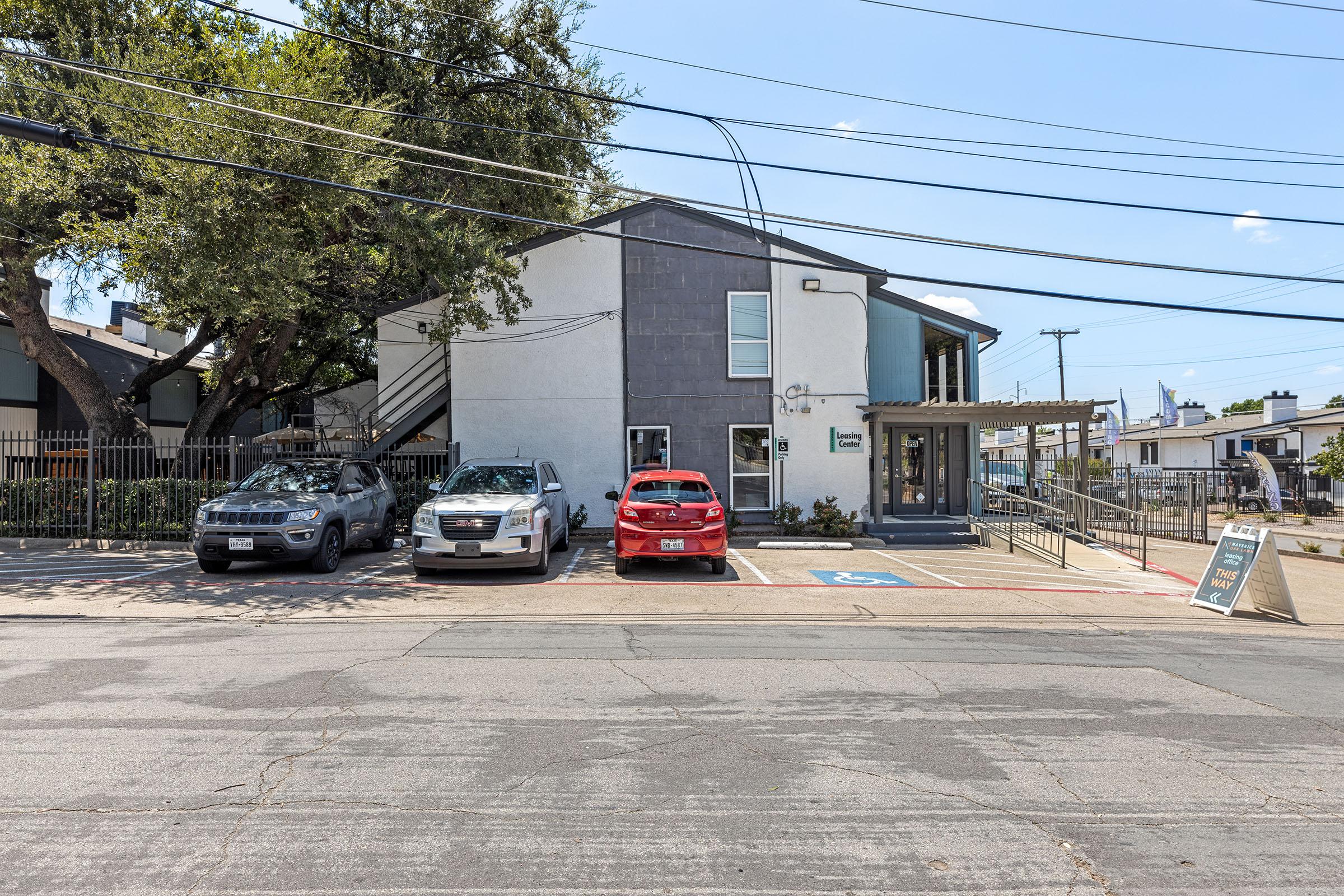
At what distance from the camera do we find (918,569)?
47.4ft

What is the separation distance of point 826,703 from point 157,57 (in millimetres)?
15604

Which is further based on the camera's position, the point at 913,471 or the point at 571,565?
the point at 913,471

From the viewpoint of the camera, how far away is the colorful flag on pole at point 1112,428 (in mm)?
40922

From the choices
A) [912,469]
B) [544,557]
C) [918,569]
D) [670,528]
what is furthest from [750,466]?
[544,557]

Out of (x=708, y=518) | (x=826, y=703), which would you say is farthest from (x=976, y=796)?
(x=708, y=518)

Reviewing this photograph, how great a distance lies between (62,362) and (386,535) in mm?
8883

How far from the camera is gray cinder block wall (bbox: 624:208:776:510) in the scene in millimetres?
19297

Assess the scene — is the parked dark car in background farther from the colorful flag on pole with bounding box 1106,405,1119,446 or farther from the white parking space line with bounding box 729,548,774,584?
the white parking space line with bounding box 729,548,774,584

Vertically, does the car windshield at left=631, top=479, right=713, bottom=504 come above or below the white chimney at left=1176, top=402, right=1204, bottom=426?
below

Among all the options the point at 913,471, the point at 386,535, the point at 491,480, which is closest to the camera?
the point at 491,480

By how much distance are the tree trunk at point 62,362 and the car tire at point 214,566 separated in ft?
23.3

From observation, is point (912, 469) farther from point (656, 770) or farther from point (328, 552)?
point (656, 770)

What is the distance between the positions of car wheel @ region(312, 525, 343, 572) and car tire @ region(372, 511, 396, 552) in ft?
6.38

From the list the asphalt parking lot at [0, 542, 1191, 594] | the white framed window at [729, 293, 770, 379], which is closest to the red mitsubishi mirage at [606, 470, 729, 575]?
the asphalt parking lot at [0, 542, 1191, 594]
